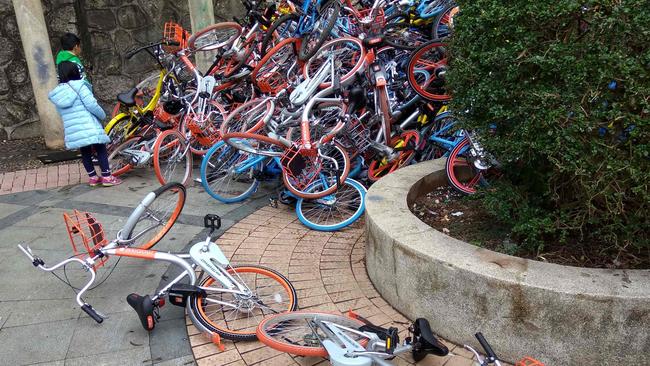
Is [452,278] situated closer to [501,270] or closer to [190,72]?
[501,270]

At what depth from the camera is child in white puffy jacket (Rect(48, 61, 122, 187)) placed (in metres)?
5.57

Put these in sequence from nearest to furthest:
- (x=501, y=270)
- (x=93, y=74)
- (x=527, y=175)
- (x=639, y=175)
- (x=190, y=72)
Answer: (x=639, y=175) < (x=501, y=270) < (x=527, y=175) < (x=190, y=72) < (x=93, y=74)

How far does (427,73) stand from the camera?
19.3ft

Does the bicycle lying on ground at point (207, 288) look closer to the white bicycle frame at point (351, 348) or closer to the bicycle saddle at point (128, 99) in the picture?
the white bicycle frame at point (351, 348)

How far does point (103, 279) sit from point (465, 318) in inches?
111

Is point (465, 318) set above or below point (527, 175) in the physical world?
below

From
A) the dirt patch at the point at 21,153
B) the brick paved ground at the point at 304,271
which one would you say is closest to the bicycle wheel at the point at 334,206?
the brick paved ground at the point at 304,271

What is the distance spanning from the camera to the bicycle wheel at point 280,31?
20.1 feet

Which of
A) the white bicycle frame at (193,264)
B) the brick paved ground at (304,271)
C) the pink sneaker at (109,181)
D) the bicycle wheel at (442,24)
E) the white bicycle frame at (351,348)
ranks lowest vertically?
the brick paved ground at (304,271)

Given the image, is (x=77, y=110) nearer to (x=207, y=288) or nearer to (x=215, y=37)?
(x=215, y=37)

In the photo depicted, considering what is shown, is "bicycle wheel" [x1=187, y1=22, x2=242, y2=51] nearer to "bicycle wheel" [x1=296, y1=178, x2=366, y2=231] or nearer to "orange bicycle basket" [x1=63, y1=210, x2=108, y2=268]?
"bicycle wheel" [x1=296, y1=178, x2=366, y2=231]

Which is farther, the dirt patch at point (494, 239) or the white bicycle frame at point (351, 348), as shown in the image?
the dirt patch at point (494, 239)

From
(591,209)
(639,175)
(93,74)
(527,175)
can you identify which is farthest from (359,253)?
(93,74)

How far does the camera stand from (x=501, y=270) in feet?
9.23
